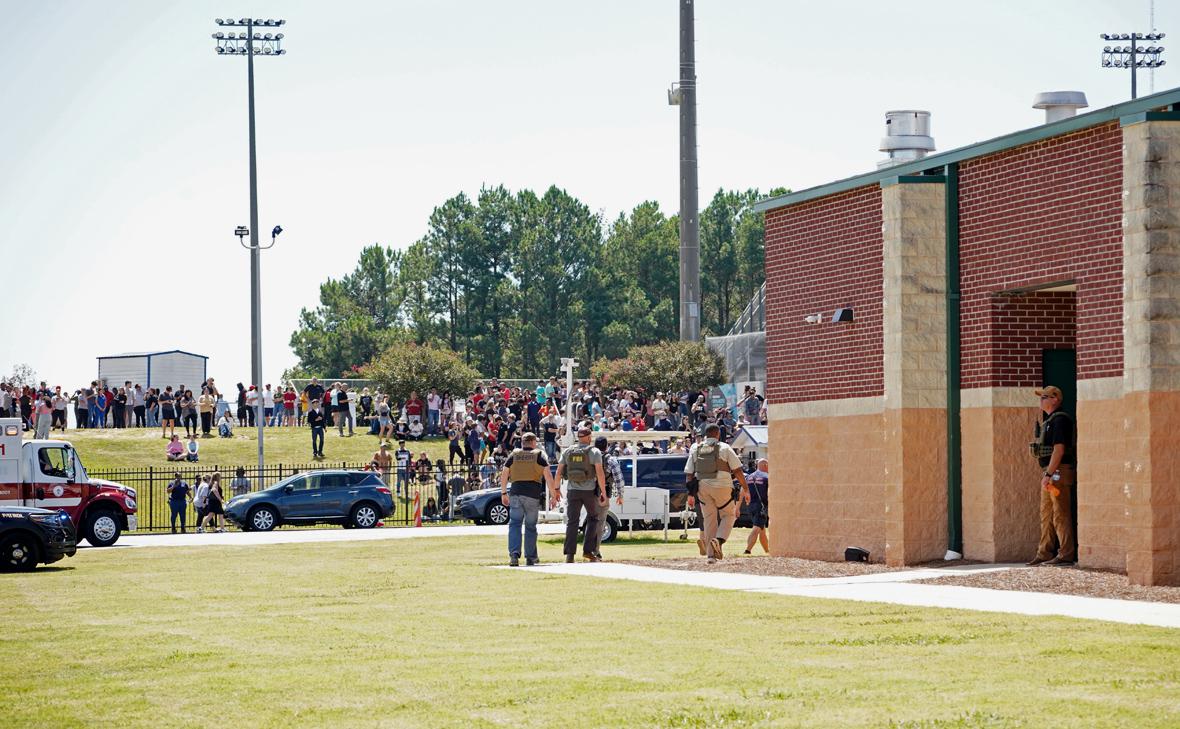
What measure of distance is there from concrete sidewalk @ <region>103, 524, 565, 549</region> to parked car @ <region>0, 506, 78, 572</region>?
671 cm

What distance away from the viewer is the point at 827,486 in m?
20.8

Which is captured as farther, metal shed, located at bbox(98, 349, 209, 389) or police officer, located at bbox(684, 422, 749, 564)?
metal shed, located at bbox(98, 349, 209, 389)

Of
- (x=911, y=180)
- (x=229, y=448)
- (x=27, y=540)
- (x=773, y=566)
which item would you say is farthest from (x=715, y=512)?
(x=229, y=448)

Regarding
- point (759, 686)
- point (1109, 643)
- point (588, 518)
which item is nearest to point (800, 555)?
point (588, 518)

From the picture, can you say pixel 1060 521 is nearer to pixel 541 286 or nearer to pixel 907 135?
pixel 907 135

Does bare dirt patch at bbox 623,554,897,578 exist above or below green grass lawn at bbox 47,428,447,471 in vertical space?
below

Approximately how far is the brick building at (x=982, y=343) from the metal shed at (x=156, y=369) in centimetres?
4348

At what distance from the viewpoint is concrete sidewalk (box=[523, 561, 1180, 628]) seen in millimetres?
12930

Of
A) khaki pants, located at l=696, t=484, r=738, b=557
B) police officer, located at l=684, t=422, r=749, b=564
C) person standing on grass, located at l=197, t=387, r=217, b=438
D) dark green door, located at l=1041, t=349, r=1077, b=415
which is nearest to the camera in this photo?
dark green door, located at l=1041, t=349, r=1077, b=415

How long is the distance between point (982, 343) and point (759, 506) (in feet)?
21.2

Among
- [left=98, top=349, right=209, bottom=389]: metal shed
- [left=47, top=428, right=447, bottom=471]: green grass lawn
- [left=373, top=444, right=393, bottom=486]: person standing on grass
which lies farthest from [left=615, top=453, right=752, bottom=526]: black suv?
[left=98, top=349, right=209, bottom=389]: metal shed

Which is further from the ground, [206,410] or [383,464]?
[206,410]

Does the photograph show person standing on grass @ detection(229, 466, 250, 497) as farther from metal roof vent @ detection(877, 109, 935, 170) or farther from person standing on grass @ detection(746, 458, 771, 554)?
A: metal roof vent @ detection(877, 109, 935, 170)

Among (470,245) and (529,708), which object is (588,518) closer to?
(529,708)
